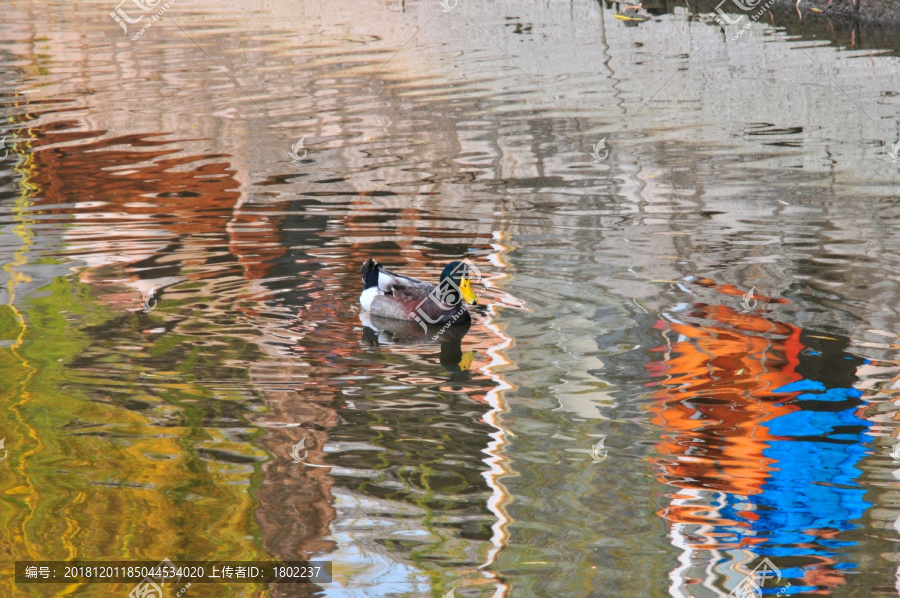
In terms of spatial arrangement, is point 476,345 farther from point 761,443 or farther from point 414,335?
point 761,443

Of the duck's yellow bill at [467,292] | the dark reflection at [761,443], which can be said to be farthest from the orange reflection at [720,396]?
the duck's yellow bill at [467,292]

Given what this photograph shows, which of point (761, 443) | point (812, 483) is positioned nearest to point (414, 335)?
point (761, 443)

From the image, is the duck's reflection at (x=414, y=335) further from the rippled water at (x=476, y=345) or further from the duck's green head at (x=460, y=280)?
the duck's green head at (x=460, y=280)

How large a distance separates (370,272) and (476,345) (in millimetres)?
1042

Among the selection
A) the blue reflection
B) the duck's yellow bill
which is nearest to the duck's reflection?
the duck's yellow bill

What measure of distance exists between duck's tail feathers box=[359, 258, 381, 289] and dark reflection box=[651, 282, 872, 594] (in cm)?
204

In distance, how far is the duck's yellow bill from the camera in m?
7.19

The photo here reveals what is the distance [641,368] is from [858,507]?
5.84 ft

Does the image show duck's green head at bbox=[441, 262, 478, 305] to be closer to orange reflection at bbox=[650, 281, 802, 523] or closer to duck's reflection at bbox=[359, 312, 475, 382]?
duck's reflection at bbox=[359, 312, 475, 382]

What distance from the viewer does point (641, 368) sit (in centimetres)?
648

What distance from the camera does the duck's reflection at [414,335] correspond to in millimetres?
6926

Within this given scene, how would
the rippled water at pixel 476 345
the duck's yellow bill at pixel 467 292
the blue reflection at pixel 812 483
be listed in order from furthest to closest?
1. the duck's yellow bill at pixel 467 292
2. the rippled water at pixel 476 345
3. the blue reflection at pixel 812 483

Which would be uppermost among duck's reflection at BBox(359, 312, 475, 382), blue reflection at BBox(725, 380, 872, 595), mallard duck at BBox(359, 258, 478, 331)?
mallard duck at BBox(359, 258, 478, 331)

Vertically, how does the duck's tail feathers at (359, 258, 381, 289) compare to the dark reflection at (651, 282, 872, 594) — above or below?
above
